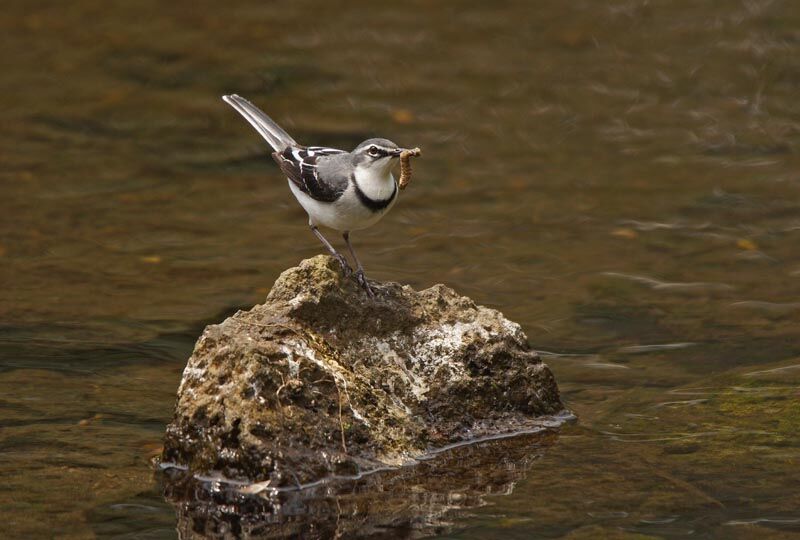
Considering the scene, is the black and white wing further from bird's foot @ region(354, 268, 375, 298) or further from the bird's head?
bird's foot @ region(354, 268, 375, 298)

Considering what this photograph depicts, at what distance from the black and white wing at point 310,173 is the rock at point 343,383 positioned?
541 mm

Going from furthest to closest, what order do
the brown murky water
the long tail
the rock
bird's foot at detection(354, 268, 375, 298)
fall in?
the long tail
bird's foot at detection(354, 268, 375, 298)
the brown murky water
the rock

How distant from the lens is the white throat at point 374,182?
7.01 m

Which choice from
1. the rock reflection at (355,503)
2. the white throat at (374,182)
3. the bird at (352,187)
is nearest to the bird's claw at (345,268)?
the bird at (352,187)

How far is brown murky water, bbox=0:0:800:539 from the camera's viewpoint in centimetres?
654

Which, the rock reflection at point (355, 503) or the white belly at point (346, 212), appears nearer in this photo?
the rock reflection at point (355, 503)

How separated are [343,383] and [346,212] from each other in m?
1.13

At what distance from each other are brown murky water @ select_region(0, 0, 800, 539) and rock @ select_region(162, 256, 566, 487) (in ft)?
1.08

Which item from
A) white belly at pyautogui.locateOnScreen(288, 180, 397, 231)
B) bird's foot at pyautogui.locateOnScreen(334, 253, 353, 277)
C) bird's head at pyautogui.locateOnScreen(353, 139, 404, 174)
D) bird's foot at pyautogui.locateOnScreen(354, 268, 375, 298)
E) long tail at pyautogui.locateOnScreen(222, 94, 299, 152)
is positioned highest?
long tail at pyautogui.locateOnScreen(222, 94, 299, 152)

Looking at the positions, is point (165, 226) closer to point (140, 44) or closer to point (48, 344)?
point (48, 344)

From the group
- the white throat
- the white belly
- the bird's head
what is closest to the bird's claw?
the white belly

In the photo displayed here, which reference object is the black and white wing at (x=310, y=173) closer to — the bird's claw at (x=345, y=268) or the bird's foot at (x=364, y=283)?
the bird's claw at (x=345, y=268)

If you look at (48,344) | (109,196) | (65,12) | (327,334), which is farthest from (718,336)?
(65,12)

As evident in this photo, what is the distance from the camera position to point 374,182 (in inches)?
277
